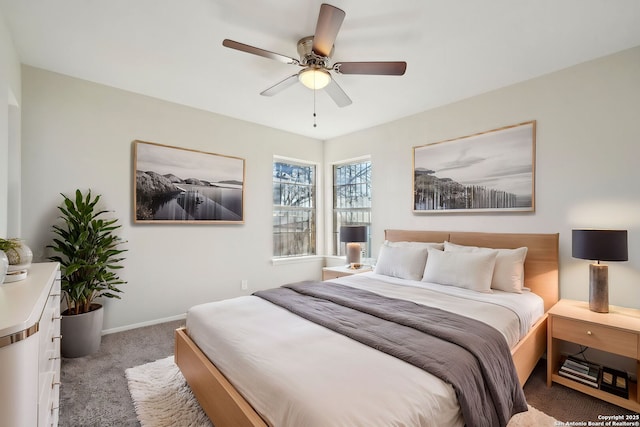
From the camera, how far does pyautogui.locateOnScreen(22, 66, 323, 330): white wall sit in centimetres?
277

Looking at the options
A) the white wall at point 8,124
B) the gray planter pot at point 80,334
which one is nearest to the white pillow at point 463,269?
the gray planter pot at point 80,334

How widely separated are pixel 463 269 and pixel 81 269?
3.44 meters

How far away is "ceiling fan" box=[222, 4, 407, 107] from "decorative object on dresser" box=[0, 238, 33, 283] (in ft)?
5.39

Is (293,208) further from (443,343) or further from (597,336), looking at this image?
(597,336)

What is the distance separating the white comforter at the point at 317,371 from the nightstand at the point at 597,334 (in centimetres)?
30

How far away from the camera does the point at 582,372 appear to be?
2219 millimetres

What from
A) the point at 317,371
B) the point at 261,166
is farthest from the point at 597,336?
the point at 261,166

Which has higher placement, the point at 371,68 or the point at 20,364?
the point at 371,68

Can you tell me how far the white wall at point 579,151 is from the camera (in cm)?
236

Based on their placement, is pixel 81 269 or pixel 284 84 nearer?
pixel 284 84

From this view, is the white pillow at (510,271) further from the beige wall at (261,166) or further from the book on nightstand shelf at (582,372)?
the book on nightstand shelf at (582,372)

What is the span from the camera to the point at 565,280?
265cm

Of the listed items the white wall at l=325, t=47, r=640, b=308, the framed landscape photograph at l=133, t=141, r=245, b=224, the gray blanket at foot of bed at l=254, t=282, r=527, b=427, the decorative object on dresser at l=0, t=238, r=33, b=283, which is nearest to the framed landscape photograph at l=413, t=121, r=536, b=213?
the white wall at l=325, t=47, r=640, b=308

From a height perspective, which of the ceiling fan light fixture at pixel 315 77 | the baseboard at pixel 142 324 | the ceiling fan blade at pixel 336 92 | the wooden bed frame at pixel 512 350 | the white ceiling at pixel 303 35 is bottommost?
the baseboard at pixel 142 324
